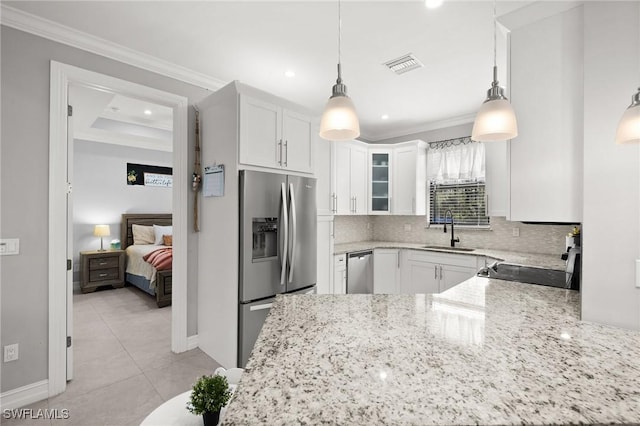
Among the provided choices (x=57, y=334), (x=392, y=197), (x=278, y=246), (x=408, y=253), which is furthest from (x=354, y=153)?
(x=57, y=334)

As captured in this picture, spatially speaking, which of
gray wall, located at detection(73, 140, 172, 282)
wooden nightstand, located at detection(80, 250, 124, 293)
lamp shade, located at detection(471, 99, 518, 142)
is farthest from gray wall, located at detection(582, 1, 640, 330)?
gray wall, located at detection(73, 140, 172, 282)

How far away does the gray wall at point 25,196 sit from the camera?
203cm

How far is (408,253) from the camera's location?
160 inches

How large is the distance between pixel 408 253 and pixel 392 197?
0.92 m

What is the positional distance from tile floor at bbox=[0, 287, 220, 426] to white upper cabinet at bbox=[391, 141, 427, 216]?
3171mm

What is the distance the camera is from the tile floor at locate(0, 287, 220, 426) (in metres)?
2.01

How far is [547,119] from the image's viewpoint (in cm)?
138

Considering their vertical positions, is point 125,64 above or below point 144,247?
above

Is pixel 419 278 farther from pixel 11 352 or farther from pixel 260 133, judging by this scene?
pixel 11 352

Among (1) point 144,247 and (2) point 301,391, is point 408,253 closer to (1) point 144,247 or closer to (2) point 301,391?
(2) point 301,391

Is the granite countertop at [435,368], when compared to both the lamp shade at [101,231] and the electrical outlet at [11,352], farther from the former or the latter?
the lamp shade at [101,231]

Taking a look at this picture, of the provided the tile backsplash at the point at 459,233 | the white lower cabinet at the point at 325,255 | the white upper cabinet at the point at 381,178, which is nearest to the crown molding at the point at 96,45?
the white lower cabinet at the point at 325,255

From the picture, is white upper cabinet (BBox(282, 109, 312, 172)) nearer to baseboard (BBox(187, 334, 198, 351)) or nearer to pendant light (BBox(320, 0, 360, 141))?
pendant light (BBox(320, 0, 360, 141))

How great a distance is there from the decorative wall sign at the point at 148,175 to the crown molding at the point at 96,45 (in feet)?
12.2
